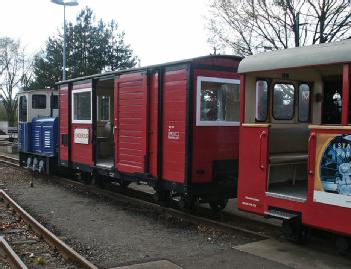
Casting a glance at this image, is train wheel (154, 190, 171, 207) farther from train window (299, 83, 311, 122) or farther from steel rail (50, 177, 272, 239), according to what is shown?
train window (299, 83, 311, 122)

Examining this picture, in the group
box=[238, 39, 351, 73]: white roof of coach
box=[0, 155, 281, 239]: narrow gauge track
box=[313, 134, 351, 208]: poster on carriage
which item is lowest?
box=[0, 155, 281, 239]: narrow gauge track

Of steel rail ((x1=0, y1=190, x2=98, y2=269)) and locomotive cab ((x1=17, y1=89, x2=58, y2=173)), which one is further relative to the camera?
locomotive cab ((x1=17, y1=89, x2=58, y2=173))

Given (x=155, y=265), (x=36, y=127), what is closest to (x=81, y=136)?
(x=36, y=127)

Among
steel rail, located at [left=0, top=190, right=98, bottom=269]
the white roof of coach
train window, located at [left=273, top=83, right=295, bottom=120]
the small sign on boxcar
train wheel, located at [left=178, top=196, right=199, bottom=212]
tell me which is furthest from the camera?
the small sign on boxcar

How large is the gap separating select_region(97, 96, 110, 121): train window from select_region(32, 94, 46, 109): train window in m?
4.49

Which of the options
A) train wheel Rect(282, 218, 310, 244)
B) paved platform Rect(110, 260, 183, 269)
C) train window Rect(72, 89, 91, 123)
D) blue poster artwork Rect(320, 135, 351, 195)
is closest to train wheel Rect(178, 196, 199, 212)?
train wheel Rect(282, 218, 310, 244)

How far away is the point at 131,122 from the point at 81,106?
303 cm

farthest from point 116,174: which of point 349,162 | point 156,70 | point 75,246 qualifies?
point 349,162

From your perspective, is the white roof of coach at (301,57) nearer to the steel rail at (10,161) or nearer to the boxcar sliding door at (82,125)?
the boxcar sliding door at (82,125)

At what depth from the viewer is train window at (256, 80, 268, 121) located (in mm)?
7371

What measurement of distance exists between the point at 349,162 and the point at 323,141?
0.45 m

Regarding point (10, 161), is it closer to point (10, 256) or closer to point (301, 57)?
point (10, 256)

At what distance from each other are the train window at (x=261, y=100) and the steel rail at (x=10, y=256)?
389 cm

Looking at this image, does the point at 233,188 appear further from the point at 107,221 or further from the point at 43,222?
the point at 43,222
